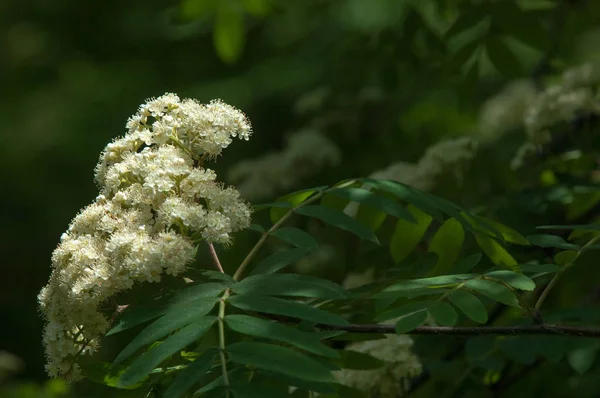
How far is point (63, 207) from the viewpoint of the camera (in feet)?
26.9

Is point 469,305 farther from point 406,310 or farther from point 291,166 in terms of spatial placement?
point 291,166

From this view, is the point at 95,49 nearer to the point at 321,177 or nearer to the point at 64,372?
the point at 321,177

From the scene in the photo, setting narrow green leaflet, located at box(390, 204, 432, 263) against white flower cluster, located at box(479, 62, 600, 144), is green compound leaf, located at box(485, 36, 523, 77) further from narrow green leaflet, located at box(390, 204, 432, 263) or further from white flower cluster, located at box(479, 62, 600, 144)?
narrow green leaflet, located at box(390, 204, 432, 263)

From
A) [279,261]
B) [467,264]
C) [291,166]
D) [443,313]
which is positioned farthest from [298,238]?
[291,166]

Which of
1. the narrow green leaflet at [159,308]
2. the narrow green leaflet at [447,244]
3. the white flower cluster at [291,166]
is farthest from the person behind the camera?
the white flower cluster at [291,166]

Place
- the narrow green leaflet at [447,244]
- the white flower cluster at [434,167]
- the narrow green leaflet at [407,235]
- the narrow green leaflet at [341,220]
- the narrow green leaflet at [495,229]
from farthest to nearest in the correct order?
the white flower cluster at [434,167], the narrow green leaflet at [407,235], the narrow green leaflet at [447,244], the narrow green leaflet at [495,229], the narrow green leaflet at [341,220]

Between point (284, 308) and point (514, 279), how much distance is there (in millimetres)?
570

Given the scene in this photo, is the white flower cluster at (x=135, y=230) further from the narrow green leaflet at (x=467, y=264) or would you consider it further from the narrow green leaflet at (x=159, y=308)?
the narrow green leaflet at (x=467, y=264)

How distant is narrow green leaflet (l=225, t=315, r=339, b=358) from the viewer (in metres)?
1.57

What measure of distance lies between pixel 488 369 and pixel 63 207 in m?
6.22

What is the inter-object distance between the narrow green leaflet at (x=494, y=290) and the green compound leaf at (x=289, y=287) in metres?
0.34

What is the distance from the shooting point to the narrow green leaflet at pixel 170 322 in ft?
5.49

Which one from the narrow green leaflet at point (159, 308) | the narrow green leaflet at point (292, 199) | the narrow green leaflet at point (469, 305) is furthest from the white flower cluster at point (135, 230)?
the narrow green leaflet at point (469, 305)

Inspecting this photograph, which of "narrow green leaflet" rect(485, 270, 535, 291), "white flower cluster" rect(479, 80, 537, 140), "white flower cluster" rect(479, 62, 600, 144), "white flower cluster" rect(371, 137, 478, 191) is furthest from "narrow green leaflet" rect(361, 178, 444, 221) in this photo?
"white flower cluster" rect(479, 80, 537, 140)
